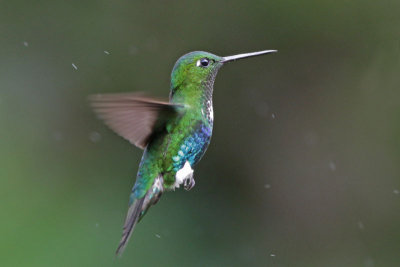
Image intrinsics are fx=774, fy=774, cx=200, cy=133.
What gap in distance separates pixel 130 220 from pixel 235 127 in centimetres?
286

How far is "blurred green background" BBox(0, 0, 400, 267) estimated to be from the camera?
214 inches

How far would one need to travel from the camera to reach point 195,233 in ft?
17.6

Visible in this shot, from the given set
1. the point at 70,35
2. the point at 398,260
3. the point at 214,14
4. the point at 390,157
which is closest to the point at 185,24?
the point at 214,14

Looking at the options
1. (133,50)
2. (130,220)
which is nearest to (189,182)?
(130,220)

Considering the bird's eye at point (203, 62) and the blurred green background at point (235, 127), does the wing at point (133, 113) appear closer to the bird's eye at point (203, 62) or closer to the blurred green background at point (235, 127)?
the bird's eye at point (203, 62)

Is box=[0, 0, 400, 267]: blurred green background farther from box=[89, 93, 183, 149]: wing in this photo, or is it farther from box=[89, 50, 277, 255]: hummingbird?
box=[89, 93, 183, 149]: wing

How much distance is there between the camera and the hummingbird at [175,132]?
8.94ft

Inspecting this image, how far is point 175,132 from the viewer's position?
2.80m

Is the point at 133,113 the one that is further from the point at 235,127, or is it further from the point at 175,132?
the point at 235,127

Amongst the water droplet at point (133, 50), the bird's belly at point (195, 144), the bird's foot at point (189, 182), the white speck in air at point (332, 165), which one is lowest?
the white speck in air at point (332, 165)

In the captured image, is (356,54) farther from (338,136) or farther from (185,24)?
(185,24)

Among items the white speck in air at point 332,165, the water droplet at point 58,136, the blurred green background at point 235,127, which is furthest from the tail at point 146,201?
the white speck in air at point 332,165

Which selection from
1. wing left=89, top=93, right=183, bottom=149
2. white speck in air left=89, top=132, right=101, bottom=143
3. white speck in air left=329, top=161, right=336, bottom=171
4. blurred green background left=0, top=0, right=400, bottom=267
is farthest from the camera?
white speck in air left=329, top=161, right=336, bottom=171

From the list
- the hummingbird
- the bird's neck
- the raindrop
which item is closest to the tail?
the hummingbird
